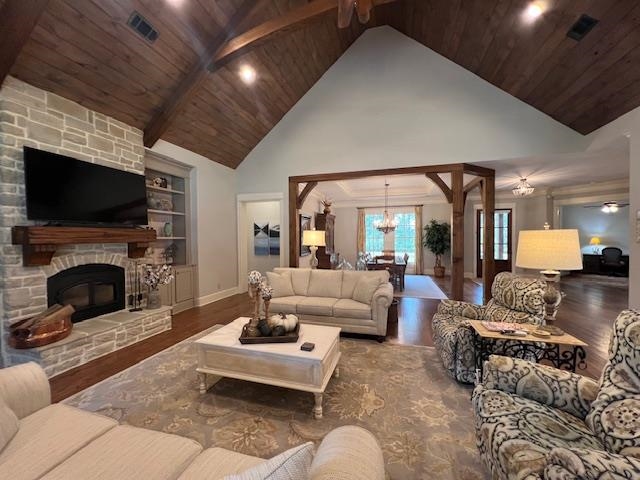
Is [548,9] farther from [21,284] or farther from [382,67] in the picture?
[21,284]

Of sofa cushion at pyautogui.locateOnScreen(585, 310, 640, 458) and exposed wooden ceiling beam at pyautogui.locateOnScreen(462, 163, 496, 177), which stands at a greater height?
exposed wooden ceiling beam at pyautogui.locateOnScreen(462, 163, 496, 177)

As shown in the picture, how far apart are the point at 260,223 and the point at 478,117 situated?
17.5 feet

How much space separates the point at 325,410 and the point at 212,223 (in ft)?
14.6

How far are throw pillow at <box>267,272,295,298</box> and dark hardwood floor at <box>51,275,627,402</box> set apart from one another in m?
0.93

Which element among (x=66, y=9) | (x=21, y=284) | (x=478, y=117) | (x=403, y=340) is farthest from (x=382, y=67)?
(x=21, y=284)

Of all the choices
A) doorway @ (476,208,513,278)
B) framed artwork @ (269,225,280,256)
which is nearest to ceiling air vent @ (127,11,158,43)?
framed artwork @ (269,225,280,256)

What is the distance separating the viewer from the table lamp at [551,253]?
1.94 metres

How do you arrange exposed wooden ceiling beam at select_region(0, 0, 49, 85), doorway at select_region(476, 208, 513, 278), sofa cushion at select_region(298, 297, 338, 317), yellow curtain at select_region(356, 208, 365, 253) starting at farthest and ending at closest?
yellow curtain at select_region(356, 208, 365, 253), doorway at select_region(476, 208, 513, 278), sofa cushion at select_region(298, 297, 338, 317), exposed wooden ceiling beam at select_region(0, 0, 49, 85)

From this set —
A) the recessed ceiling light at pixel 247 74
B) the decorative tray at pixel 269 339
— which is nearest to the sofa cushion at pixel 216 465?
the decorative tray at pixel 269 339

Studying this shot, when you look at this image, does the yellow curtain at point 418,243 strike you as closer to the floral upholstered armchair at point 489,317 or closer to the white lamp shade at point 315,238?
the white lamp shade at point 315,238

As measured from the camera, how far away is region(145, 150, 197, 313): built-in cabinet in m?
4.64

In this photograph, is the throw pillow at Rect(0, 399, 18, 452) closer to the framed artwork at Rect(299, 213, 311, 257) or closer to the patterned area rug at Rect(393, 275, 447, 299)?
the patterned area rug at Rect(393, 275, 447, 299)

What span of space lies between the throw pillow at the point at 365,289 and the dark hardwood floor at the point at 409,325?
58cm

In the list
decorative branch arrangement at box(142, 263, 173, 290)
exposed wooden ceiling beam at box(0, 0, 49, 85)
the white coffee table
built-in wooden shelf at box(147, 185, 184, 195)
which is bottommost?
the white coffee table
